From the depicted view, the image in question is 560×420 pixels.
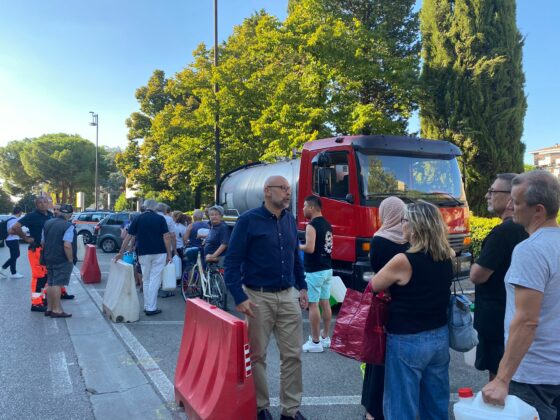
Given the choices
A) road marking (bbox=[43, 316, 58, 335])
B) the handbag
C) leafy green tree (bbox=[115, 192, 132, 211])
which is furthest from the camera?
leafy green tree (bbox=[115, 192, 132, 211])

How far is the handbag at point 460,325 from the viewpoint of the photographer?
2.91 meters

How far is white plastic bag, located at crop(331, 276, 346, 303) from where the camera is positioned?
7266 millimetres

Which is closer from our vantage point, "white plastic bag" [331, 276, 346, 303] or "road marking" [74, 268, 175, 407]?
"road marking" [74, 268, 175, 407]

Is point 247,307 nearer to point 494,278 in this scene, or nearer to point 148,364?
point 494,278

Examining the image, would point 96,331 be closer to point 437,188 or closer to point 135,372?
point 135,372

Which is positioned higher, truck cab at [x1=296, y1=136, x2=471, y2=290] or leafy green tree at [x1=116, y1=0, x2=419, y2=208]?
leafy green tree at [x1=116, y1=0, x2=419, y2=208]

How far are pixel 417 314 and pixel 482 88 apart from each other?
666 inches

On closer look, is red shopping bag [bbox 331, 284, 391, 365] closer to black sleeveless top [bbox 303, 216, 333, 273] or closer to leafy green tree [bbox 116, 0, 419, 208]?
black sleeveless top [bbox 303, 216, 333, 273]

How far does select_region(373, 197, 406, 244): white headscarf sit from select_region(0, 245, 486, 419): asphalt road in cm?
161

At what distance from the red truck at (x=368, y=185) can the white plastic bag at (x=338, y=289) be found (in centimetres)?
18

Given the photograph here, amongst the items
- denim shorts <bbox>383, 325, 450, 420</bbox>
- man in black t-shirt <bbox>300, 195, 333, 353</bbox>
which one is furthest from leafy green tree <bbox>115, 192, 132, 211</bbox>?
denim shorts <bbox>383, 325, 450, 420</bbox>

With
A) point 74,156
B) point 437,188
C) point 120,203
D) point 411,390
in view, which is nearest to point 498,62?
point 437,188

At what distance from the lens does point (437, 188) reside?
7.82 m

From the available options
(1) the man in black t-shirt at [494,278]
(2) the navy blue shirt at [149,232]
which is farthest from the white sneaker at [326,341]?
(2) the navy blue shirt at [149,232]
